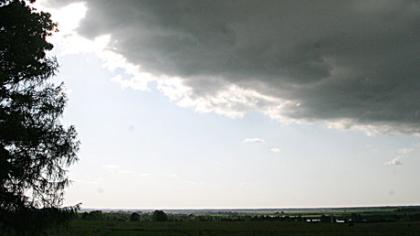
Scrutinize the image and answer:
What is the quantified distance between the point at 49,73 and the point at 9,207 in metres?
5.62

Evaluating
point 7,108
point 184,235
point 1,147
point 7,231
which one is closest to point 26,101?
point 7,108

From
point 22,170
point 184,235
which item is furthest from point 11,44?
point 184,235

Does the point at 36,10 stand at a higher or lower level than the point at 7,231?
higher

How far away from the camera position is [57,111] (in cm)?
1950

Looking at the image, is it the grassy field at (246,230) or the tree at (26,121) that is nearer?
the tree at (26,121)

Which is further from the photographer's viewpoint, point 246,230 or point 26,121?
point 246,230

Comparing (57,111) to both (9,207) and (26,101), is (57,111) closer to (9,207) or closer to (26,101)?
(26,101)

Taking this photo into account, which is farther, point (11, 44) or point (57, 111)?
point (57, 111)

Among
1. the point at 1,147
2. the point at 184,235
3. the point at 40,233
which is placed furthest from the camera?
the point at 184,235

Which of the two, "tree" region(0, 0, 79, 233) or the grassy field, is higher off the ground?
"tree" region(0, 0, 79, 233)

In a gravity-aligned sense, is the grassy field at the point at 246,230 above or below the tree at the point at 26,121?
below

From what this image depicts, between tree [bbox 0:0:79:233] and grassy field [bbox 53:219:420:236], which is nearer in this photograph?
tree [bbox 0:0:79:233]

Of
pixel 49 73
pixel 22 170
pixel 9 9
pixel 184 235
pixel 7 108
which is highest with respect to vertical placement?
pixel 9 9

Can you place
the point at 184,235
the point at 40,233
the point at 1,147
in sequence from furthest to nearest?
the point at 184,235
the point at 40,233
the point at 1,147
